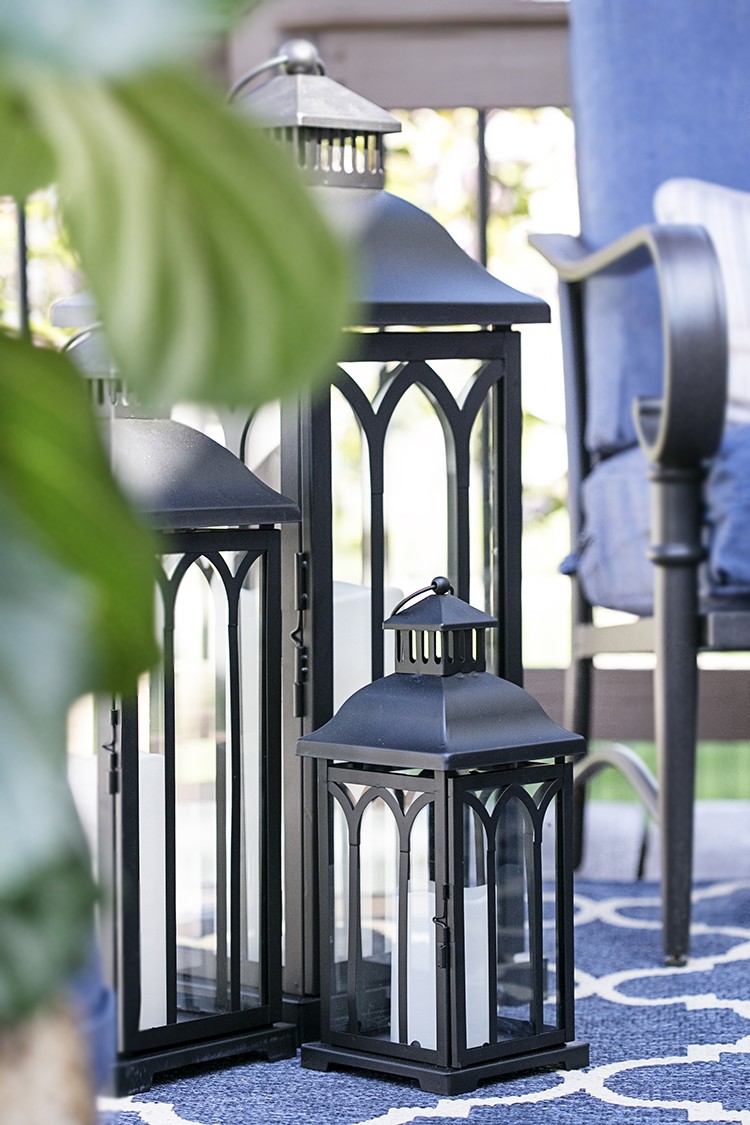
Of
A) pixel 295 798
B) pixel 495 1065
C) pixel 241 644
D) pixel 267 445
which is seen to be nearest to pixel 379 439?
pixel 267 445

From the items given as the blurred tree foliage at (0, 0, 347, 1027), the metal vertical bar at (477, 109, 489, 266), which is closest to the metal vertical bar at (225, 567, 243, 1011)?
the blurred tree foliage at (0, 0, 347, 1027)

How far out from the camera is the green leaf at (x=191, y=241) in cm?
26

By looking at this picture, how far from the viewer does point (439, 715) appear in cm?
113

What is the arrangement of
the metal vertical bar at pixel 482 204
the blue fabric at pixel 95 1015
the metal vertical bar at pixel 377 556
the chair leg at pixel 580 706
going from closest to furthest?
the blue fabric at pixel 95 1015, the metal vertical bar at pixel 377 556, the chair leg at pixel 580 706, the metal vertical bar at pixel 482 204

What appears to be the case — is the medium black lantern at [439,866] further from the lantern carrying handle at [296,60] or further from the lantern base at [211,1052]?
the lantern carrying handle at [296,60]

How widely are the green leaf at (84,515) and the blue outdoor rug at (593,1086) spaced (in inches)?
30.8

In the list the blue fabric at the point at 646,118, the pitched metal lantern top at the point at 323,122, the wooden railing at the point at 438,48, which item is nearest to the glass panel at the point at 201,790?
the pitched metal lantern top at the point at 323,122

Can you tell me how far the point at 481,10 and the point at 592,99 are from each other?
1.70 feet

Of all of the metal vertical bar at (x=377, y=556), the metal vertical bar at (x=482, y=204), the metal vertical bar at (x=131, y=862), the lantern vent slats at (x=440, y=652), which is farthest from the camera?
the metal vertical bar at (x=482, y=204)

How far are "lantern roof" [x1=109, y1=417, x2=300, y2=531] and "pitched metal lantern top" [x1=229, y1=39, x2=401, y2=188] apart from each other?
0.84ft

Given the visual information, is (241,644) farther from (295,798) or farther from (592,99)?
(592,99)

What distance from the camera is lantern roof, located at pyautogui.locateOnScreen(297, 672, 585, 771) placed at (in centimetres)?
112

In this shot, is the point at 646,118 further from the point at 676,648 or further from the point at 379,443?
the point at 379,443

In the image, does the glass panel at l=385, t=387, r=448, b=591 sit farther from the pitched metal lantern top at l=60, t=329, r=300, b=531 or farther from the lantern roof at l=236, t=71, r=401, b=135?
the lantern roof at l=236, t=71, r=401, b=135
